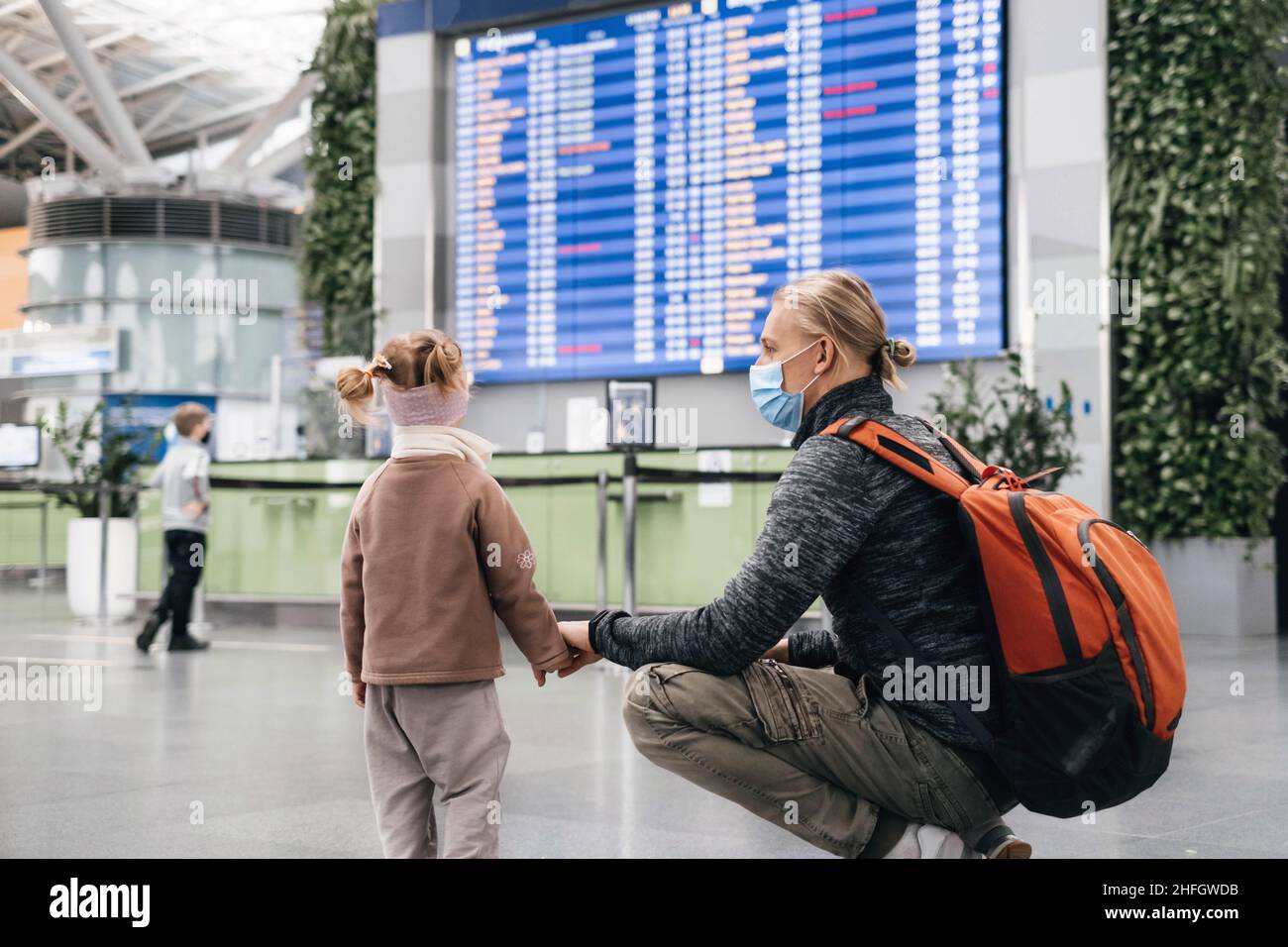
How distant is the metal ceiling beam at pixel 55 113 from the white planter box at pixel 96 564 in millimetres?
13073

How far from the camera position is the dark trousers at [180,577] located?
8633 mm

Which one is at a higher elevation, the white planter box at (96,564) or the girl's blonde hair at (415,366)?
the girl's blonde hair at (415,366)

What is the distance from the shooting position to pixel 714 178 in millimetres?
9500

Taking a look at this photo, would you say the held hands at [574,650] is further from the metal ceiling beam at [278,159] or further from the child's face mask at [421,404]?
the metal ceiling beam at [278,159]

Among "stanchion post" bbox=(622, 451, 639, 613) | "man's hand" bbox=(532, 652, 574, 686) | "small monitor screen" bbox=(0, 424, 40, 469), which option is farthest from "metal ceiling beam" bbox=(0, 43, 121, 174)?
"man's hand" bbox=(532, 652, 574, 686)

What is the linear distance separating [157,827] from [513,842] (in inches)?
39.2

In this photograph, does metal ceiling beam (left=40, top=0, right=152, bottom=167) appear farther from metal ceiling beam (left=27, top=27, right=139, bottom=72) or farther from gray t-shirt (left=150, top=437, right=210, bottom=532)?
gray t-shirt (left=150, top=437, right=210, bottom=532)

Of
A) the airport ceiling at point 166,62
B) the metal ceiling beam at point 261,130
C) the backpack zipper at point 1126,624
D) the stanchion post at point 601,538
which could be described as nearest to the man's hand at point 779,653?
the backpack zipper at point 1126,624

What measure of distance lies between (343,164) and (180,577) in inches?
163

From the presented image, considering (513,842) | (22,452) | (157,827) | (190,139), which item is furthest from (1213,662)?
(190,139)

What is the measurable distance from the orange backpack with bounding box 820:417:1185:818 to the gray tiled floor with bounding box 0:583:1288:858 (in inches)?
50.7

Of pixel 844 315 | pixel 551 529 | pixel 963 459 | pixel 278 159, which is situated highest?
pixel 278 159
